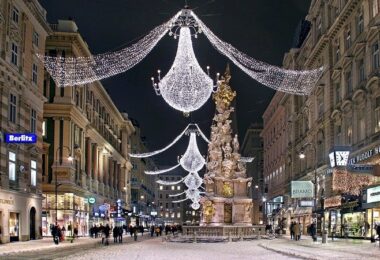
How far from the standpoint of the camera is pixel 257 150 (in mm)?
173125

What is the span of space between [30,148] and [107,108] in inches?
2390

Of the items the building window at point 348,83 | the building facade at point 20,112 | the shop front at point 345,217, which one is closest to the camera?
the building facade at point 20,112

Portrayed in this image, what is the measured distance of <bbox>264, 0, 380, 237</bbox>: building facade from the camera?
178ft

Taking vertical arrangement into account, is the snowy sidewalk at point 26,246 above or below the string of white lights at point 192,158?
below

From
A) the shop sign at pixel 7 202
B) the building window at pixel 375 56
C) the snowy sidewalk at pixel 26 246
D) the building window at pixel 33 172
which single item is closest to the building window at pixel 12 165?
the shop sign at pixel 7 202

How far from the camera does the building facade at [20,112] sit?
51.1 m

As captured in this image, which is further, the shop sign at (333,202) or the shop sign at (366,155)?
the shop sign at (333,202)

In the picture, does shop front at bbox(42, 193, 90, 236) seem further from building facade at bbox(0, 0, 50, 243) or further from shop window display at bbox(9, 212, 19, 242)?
shop window display at bbox(9, 212, 19, 242)

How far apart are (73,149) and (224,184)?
2323 cm

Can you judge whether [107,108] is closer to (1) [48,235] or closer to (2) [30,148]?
(1) [48,235]

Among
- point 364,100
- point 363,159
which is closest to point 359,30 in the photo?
point 364,100

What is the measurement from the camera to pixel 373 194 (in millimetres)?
52188

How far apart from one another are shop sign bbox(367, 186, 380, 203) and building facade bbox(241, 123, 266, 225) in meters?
99.3

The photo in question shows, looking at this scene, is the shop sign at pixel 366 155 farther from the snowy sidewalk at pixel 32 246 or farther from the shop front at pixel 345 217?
the snowy sidewalk at pixel 32 246
